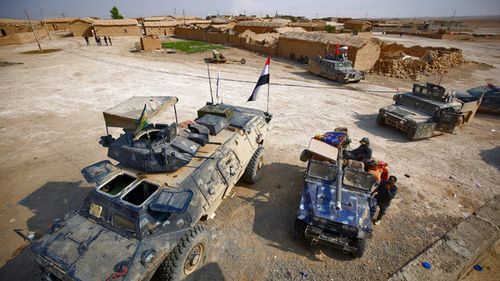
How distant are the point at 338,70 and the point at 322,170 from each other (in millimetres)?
14368

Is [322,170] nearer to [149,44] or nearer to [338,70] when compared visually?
[338,70]

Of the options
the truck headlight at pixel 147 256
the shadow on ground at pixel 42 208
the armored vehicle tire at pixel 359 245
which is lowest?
the shadow on ground at pixel 42 208

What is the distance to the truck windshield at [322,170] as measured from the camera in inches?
252

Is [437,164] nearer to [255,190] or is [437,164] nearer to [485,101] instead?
[255,190]

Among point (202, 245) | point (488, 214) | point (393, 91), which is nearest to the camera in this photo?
point (202, 245)

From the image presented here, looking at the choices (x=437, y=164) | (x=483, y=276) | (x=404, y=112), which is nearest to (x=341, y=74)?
(x=404, y=112)

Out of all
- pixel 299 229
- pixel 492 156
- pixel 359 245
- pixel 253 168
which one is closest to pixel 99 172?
pixel 253 168

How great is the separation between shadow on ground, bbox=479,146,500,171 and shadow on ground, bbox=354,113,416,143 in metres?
2.60

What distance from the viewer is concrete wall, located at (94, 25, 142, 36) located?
147ft

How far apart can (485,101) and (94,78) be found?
83.9ft

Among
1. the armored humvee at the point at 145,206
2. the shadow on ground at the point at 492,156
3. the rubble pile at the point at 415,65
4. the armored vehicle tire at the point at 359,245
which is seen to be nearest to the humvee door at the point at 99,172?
the armored humvee at the point at 145,206

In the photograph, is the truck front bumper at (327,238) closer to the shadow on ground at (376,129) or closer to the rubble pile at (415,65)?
the shadow on ground at (376,129)

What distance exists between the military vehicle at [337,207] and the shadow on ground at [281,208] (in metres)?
0.35

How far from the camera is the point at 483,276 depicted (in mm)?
5539
